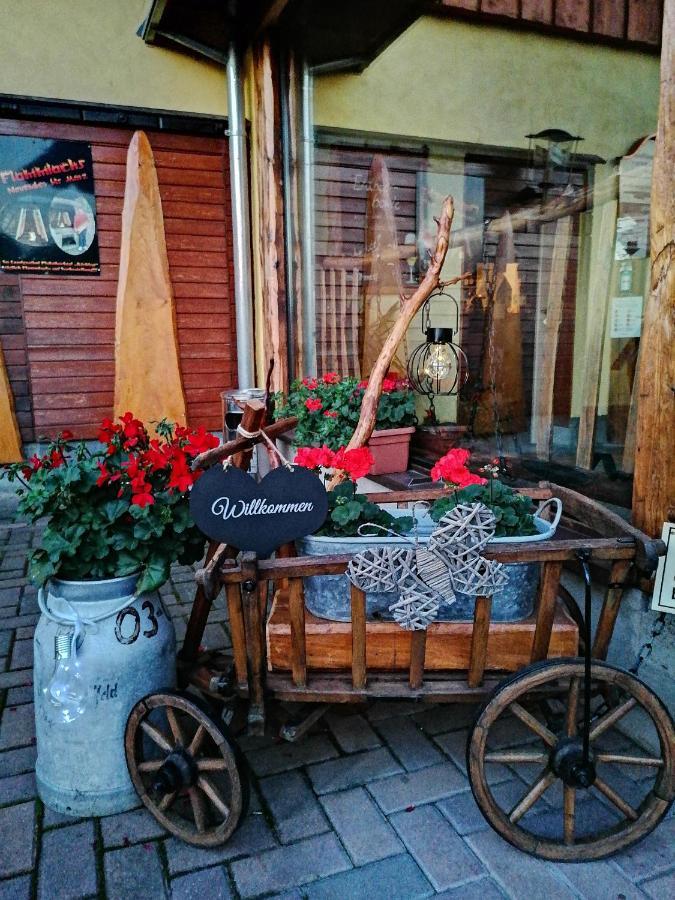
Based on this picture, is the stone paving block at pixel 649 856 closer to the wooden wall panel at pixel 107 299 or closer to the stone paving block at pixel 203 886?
the stone paving block at pixel 203 886

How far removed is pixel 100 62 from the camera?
16.2 ft

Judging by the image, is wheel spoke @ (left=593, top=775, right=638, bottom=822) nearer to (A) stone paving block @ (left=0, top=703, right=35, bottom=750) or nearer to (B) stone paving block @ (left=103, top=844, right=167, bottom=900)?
(B) stone paving block @ (left=103, top=844, right=167, bottom=900)

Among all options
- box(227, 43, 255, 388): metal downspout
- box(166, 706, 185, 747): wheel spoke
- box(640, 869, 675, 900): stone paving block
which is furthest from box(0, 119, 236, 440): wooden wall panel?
box(640, 869, 675, 900): stone paving block

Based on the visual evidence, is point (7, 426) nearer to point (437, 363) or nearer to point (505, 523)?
point (437, 363)

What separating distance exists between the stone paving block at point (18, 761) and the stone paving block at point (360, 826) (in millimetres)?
1118

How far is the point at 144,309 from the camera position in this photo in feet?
17.9

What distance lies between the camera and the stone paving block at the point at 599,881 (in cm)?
173

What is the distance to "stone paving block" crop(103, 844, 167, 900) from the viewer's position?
1.78 meters

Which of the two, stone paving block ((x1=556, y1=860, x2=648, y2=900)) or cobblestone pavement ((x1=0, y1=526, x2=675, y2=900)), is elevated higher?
stone paving block ((x1=556, y1=860, x2=648, y2=900))

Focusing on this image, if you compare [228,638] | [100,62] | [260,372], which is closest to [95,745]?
[228,638]

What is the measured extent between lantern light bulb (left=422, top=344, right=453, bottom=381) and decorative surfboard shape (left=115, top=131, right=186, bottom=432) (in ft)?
7.41

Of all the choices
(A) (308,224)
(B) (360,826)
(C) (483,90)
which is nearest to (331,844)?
(B) (360,826)

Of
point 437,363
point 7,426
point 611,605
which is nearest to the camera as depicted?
point 611,605

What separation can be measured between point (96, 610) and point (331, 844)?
3.35 ft
